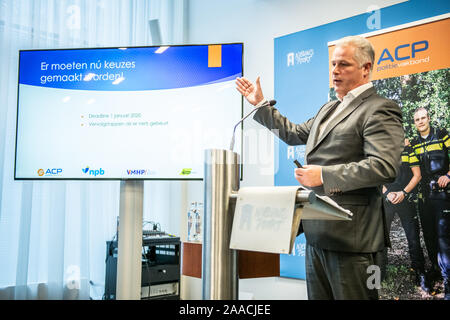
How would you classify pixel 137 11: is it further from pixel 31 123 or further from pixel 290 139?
pixel 290 139

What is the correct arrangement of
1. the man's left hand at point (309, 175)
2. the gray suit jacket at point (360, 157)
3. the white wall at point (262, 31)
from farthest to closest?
the white wall at point (262, 31) < the gray suit jacket at point (360, 157) < the man's left hand at point (309, 175)

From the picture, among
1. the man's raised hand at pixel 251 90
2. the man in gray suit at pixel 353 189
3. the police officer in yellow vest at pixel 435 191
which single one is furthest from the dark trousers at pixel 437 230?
the man's raised hand at pixel 251 90

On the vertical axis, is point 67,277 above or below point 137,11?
below

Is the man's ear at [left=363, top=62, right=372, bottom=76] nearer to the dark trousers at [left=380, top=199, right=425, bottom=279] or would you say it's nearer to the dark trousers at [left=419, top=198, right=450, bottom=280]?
the dark trousers at [left=380, top=199, right=425, bottom=279]

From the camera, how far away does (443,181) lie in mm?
2469

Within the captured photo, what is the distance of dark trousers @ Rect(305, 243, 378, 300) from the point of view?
1.39 m

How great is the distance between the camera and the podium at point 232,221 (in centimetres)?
71

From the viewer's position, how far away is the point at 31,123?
2473 millimetres

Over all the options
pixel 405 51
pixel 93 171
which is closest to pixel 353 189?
pixel 93 171

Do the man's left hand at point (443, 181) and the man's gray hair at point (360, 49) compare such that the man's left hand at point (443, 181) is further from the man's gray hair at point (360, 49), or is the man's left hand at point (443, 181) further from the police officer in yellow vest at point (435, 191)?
the man's gray hair at point (360, 49)

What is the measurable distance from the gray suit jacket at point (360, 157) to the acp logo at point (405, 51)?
1339 millimetres

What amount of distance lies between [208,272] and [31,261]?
9.00ft

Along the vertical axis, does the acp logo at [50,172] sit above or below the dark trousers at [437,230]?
above
